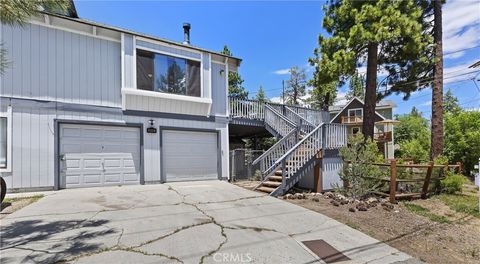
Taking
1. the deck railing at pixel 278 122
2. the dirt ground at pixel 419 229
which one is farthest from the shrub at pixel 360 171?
the deck railing at pixel 278 122

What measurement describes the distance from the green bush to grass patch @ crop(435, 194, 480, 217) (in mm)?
217

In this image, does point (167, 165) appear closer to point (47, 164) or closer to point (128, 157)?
point (128, 157)

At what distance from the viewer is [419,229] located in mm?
6020

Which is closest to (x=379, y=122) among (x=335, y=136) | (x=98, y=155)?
(x=335, y=136)

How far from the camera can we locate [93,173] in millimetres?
9297

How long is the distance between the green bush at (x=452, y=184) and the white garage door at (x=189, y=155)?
793 cm

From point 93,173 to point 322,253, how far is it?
25.0 feet

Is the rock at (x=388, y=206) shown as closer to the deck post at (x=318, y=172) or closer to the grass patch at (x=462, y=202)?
the grass patch at (x=462, y=202)

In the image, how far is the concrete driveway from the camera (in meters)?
3.98

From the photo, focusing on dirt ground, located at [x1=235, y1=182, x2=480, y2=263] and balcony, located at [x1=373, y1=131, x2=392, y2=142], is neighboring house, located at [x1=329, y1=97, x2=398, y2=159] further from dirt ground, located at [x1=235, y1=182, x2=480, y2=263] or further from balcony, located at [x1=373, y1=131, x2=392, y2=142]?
dirt ground, located at [x1=235, y1=182, x2=480, y2=263]

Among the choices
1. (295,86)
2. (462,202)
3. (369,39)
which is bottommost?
(462,202)

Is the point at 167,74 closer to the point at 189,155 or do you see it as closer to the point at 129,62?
the point at 129,62

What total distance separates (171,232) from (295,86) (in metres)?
38.2

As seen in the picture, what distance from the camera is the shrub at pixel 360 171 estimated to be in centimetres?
828
